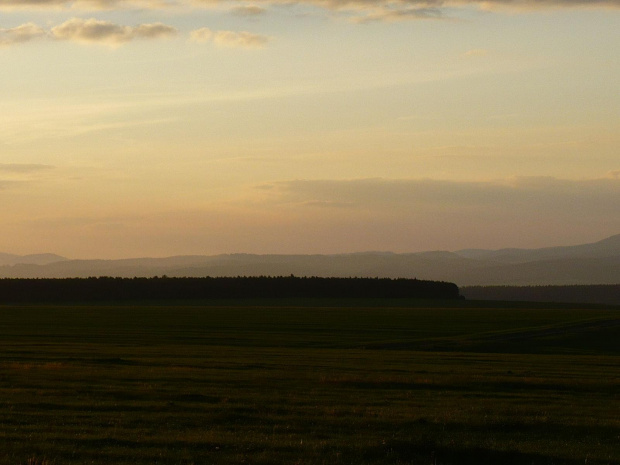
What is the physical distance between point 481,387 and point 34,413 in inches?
739

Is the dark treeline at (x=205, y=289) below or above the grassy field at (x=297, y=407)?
above

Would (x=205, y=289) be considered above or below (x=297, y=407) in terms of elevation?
above

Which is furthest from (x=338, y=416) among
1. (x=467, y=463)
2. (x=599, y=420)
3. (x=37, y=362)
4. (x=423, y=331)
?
(x=423, y=331)

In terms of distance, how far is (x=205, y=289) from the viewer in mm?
172750

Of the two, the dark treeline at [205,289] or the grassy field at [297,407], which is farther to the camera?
the dark treeline at [205,289]

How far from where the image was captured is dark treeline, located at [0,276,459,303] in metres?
164

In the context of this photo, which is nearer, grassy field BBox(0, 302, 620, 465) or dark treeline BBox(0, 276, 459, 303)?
grassy field BBox(0, 302, 620, 465)

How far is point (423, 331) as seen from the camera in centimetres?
9381

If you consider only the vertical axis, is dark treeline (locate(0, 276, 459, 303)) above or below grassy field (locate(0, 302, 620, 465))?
above

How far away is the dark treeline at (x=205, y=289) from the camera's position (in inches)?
6467

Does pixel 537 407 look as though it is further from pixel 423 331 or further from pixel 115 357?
pixel 423 331

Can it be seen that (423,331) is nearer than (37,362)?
No

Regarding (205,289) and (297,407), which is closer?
(297,407)

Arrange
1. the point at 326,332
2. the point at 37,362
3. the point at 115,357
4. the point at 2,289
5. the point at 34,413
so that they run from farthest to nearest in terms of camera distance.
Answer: the point at 2,289, the point at 326,332, the point at 115,357, the point at 37,362, the point at 34,413
